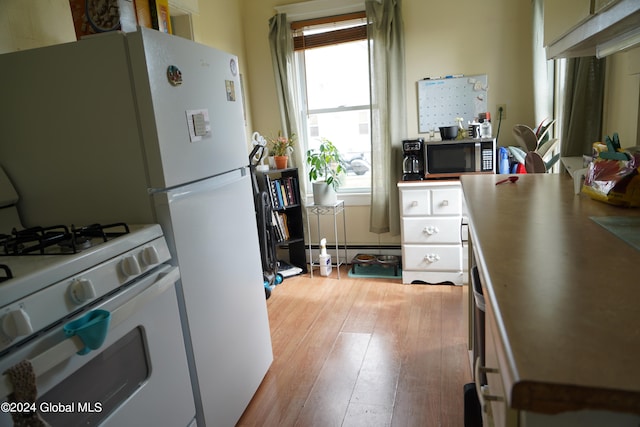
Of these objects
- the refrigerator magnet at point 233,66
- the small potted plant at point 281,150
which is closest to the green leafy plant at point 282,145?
the small potted plant at point 281,150

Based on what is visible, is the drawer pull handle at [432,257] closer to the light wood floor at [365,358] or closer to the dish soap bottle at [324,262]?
the light wood floor at [365,358]

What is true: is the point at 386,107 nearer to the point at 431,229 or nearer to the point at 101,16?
the point at 431,229

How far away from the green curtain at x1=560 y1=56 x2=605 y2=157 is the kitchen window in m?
1.74

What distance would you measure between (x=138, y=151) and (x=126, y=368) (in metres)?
0.67

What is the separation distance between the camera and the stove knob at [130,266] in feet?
3.57

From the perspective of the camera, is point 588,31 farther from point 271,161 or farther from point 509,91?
point 271,161

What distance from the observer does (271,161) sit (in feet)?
11.8

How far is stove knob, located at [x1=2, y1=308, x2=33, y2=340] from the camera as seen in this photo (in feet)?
2.54

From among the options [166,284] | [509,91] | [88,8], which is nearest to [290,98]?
[509,91]

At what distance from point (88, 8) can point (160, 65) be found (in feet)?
1.27

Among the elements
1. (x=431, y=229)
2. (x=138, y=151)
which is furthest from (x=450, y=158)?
(x=138, y=151)

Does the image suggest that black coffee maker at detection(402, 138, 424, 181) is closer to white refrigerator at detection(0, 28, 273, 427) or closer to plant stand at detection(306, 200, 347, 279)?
plant stand at detection(306, 200, 347, 279)

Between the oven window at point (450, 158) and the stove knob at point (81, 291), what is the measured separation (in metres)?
2.60

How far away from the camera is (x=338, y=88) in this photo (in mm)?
3605
